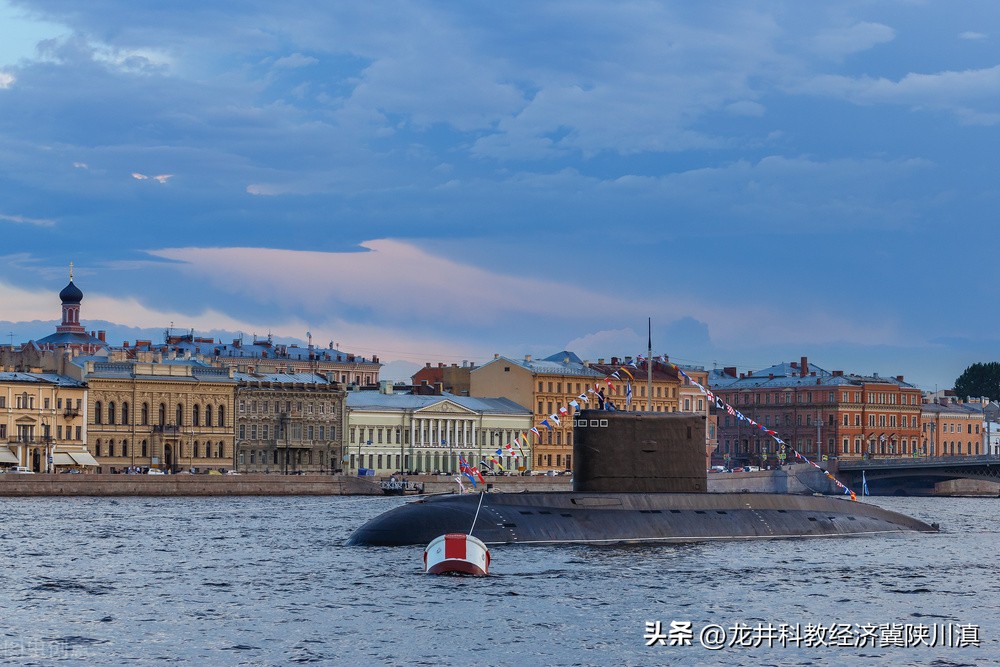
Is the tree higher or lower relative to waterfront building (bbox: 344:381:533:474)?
higher

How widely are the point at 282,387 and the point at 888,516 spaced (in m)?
66.6

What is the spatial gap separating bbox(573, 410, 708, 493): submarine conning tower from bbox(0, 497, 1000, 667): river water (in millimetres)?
2416

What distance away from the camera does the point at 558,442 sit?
135125mm

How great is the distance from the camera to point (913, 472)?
118562mm

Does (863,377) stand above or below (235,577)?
above

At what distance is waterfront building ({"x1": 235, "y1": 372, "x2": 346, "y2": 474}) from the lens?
374 ft

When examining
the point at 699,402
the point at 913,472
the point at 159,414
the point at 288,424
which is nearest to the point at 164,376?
the point at 159,414

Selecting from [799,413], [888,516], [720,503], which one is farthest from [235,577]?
[799,413]

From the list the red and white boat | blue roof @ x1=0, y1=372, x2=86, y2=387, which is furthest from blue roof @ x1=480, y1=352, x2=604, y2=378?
the red and white boat

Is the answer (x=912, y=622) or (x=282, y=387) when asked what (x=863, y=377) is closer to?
(x=282, y=387)

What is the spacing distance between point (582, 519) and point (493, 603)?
10600 mm

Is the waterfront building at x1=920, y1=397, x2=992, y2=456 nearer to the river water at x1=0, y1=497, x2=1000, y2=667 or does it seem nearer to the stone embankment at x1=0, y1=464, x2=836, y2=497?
the stone embankment at x1=0, y1=464, x2=836, y2=497

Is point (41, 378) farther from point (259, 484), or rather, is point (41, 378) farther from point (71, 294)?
point (71, 294)

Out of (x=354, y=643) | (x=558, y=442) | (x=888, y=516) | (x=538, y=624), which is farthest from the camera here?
(x=558, y=442)
